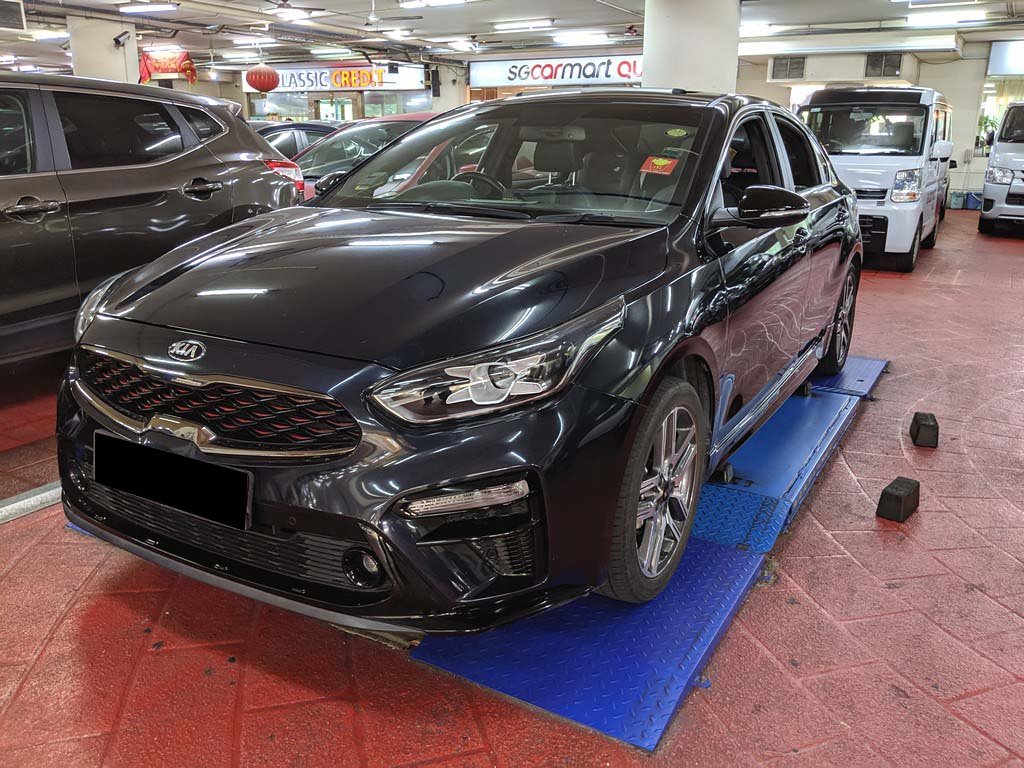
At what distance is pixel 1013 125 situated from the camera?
441 inches

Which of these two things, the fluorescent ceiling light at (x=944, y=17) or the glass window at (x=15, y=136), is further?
the fluorescent ceiling light at (x=944, y=17)

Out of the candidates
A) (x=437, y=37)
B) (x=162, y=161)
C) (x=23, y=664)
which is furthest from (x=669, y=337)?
(x=437, y=37)

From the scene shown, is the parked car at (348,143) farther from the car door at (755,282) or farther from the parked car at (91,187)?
the car door at (755,282)

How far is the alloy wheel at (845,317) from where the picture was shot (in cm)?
431

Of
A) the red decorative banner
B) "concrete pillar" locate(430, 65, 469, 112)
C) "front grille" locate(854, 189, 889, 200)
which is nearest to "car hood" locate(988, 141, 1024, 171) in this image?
"front grille" locate(854, 189, 889, 200)

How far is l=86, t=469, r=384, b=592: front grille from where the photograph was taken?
172 centimetres

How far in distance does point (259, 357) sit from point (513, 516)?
0.62 meters

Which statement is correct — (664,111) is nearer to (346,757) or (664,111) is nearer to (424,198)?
(424,198)

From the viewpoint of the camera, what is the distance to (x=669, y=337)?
208cm

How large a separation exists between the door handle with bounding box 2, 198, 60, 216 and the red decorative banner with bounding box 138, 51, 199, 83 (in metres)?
15.0

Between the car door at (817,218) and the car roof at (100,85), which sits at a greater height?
the car roof at (100,85)

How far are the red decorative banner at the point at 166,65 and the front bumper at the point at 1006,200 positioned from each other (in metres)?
14.4

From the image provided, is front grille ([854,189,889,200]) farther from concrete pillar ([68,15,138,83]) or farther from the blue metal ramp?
concrete pillar ([68,15,138,83])

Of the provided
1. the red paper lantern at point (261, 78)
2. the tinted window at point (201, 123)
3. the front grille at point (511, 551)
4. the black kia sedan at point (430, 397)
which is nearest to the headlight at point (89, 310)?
the black kia sedan at point (430, 397)
